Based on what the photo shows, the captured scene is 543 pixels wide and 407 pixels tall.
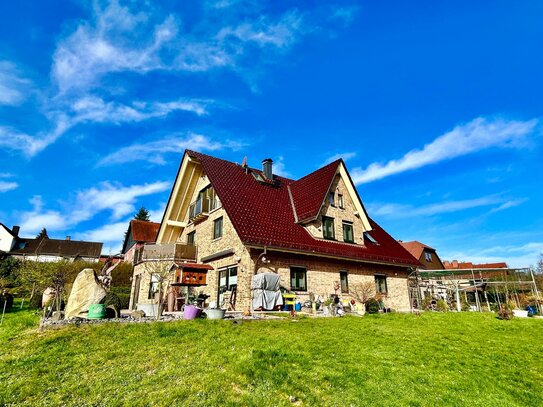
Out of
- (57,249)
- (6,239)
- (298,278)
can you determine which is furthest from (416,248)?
(6,239)

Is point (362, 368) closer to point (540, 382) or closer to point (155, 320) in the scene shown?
point (540, 382)

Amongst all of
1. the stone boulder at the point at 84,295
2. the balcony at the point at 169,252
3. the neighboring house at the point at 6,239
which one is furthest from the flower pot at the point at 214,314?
the neighboring house at the point at 6,239

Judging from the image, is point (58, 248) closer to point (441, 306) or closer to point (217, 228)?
point (217, 228)

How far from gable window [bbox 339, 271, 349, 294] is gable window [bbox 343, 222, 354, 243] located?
2.42m

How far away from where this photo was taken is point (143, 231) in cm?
3866

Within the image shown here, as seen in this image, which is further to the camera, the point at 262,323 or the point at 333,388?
the point at 262,323

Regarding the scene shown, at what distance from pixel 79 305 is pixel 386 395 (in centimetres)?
1168

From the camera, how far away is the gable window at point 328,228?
20.4m

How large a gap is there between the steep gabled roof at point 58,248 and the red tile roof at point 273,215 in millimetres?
50546

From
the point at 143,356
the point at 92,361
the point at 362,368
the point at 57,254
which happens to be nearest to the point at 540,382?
the point at 362,368

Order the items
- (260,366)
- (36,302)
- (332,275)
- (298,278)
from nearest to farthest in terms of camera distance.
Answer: (260,366) < (298,278) < (332,275) < (36,302)

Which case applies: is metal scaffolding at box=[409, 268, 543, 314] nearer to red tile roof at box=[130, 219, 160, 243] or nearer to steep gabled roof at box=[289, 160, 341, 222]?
steep gabled roof at box=[289, 160, 341, 222]

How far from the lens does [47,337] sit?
358 inches

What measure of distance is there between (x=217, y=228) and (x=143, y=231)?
21869 millimetres
